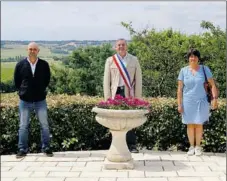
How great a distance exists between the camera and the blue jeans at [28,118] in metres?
7.25


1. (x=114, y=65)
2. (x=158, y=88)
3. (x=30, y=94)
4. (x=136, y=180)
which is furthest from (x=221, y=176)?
(x=158, y=88)

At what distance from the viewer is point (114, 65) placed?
7.02 m

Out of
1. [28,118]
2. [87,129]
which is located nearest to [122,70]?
[87,129]

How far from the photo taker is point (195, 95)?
7.20 meters

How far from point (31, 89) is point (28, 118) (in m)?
0.50

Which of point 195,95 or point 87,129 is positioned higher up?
point 195,95

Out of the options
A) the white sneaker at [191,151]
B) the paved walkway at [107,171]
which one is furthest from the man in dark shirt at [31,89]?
the white sneaker at [191,151]

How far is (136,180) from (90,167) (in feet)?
3.17

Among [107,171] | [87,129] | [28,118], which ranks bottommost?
[107,171]

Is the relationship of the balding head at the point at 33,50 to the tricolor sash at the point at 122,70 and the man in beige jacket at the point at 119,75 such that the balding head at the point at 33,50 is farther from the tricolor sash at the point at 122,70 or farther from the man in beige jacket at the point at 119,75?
the tricolor sash at the point at 122,70

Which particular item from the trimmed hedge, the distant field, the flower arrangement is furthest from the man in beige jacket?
the distant field

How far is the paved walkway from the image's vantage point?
6047 mm

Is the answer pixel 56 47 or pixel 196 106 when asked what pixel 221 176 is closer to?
pixel 196 106

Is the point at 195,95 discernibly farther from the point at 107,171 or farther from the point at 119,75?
the point at 107,171
